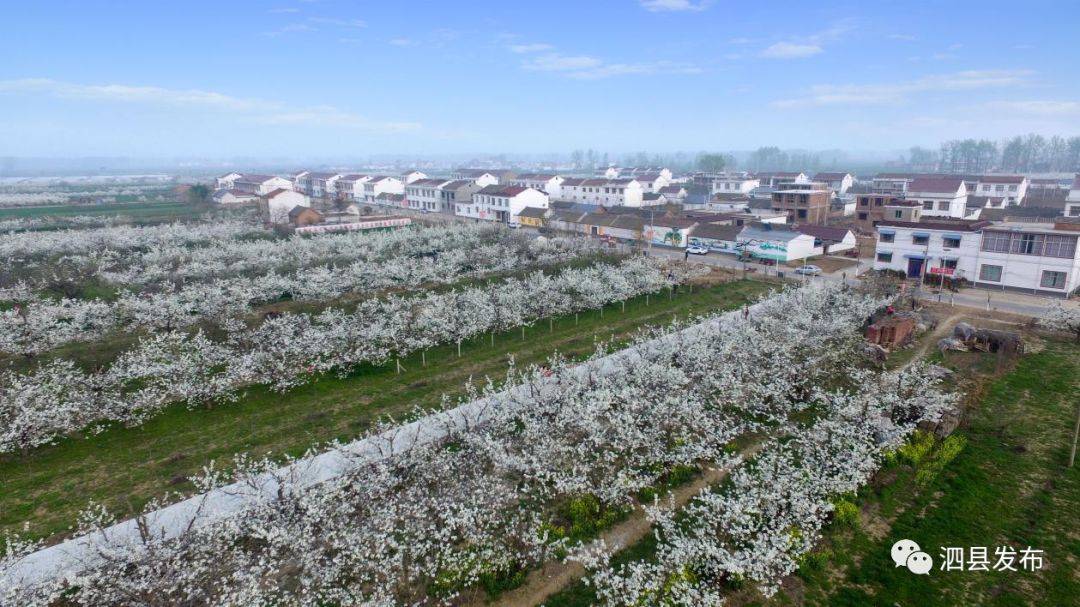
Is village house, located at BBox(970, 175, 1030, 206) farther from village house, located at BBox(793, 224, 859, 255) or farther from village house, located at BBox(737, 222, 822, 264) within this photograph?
village house, located at BBox(737, 222, 822, 264)

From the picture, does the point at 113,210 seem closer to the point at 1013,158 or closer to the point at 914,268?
the point at 914,268

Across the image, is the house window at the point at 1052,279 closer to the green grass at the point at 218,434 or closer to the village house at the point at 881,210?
the village house at the point at 881,210

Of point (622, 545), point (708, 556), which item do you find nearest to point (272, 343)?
point (622, 545)

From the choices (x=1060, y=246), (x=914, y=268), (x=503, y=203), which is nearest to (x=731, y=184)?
(x=503, y=203)

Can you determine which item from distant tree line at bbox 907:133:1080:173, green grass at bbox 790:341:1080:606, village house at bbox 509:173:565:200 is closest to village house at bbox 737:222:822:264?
green grass at bbox 790:341:1080:606

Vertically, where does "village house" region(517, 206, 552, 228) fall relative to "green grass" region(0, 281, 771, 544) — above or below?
above

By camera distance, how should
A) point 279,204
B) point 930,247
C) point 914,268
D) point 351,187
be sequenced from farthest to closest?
1. point 351,187
2. point 279,204
3. point 914,268
4. point 930,247
